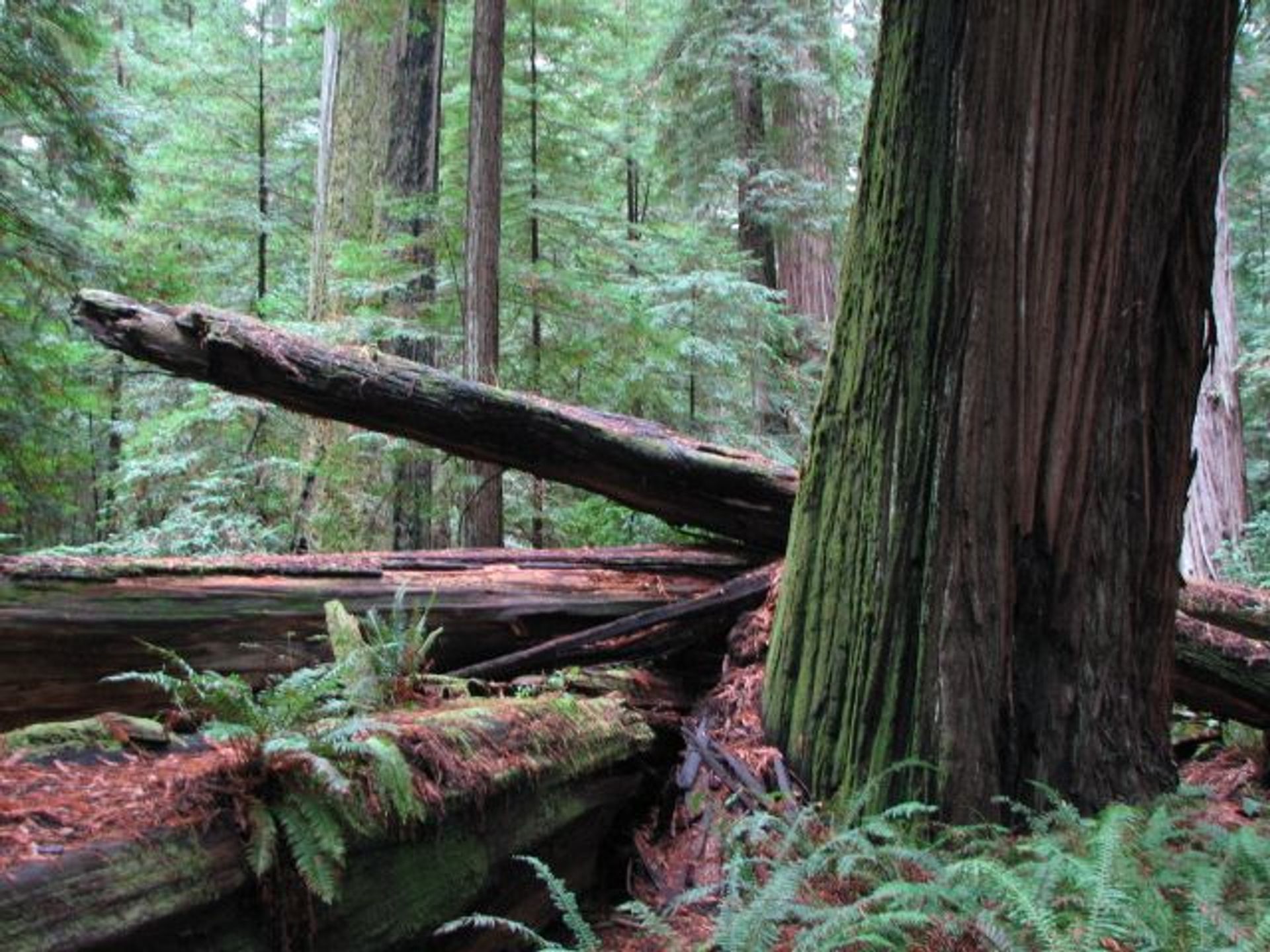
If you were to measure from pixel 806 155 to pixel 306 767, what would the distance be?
12.5 m

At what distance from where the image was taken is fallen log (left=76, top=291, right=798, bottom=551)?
175 inches

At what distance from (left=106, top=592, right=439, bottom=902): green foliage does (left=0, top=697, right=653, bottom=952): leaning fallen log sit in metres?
0.08

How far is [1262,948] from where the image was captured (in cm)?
212

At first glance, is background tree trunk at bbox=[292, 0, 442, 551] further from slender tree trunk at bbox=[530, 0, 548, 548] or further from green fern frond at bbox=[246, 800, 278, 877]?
green fern frond at bbox=[246, 800, 278, 877]

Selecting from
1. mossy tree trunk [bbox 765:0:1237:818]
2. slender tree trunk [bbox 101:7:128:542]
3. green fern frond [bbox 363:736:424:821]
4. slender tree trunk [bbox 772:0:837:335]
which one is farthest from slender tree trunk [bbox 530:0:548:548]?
green fern frond [bbox 363:736:424:821]

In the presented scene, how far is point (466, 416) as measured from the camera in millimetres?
5094

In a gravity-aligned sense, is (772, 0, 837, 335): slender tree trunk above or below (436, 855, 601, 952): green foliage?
above

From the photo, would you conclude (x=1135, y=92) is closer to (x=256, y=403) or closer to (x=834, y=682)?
(x=834, y=682)

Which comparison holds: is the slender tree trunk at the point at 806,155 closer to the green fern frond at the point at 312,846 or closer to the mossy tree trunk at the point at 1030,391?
the mossy tree trunk at the point at 1030,391

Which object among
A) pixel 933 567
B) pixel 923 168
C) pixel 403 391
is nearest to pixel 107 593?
pixel 403 391

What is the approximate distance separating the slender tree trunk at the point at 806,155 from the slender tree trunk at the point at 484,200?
6167 mm

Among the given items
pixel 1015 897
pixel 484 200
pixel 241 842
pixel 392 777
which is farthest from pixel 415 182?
pixel 1015 897

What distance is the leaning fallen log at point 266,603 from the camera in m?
3.77

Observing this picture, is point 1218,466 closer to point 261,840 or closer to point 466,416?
point 466,416
